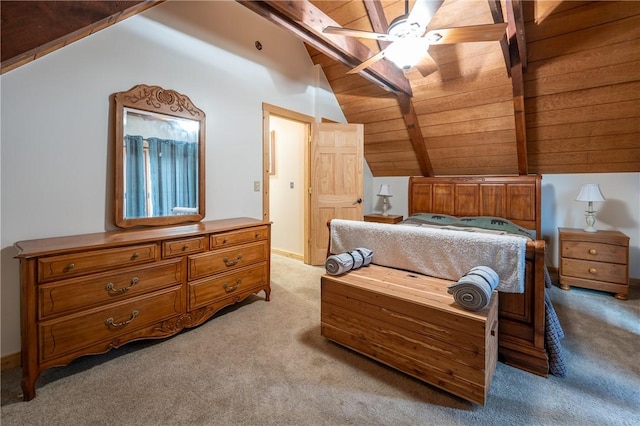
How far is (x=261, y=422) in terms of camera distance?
136 cm

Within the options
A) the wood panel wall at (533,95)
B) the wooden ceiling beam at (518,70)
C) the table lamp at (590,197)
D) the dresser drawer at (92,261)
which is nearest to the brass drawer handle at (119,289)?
the dresser drawer at (92,261)

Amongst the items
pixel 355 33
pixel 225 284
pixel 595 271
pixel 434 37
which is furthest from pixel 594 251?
pixel 225 284

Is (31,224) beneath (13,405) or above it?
above

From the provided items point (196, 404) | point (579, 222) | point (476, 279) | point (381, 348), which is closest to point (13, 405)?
point (196, 404)

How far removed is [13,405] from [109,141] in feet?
5.50

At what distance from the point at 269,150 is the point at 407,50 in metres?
1.87

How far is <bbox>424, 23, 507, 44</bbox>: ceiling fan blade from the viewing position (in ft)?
5.62

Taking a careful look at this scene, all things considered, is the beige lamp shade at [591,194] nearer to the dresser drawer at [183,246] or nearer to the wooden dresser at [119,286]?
the wooden dresser at [119,286]

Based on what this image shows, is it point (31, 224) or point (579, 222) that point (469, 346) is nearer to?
point (31, 224)

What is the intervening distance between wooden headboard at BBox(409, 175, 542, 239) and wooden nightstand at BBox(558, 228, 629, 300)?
46 cm

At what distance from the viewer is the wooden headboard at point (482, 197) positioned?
351 cm

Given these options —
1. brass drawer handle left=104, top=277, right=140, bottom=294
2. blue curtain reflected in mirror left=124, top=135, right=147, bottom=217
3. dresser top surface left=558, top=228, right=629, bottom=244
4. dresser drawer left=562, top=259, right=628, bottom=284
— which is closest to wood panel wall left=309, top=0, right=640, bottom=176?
dresser top surface left=558, top=228, right=629, bottom=244

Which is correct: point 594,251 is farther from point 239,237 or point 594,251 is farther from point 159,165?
point 159,165

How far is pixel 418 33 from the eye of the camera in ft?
6.22
